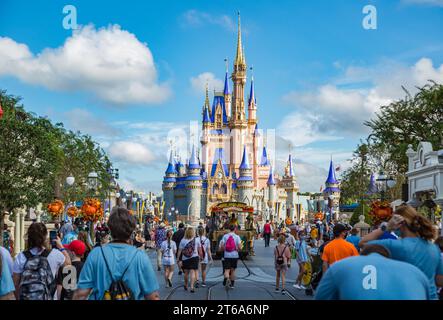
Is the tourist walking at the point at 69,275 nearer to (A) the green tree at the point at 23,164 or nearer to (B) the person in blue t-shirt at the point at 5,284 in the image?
(B) the person in blue t-shirt at the point at 5,284

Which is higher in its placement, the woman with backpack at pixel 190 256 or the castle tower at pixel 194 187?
the castle tower at pixel 194 187

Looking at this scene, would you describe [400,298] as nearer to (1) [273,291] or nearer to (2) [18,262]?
(2) [18,262]

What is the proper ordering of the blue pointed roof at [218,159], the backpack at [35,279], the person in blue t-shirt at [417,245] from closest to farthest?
the person in blue t-shirt at [417,245] → the backpack at [35,279] → the blue pointed roof at [218,159]

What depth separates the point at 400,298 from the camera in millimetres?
4297

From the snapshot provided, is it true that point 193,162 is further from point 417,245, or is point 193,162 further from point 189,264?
point 417,245

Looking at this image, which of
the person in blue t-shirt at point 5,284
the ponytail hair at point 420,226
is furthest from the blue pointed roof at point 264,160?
the person in blue t-shirt at point 5,284

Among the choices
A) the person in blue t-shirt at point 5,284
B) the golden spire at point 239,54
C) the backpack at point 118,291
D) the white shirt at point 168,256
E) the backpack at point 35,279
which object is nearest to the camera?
the backpack at point 118,291

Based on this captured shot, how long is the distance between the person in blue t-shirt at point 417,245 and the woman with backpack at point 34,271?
3.34 meters

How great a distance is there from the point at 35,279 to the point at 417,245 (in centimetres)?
371

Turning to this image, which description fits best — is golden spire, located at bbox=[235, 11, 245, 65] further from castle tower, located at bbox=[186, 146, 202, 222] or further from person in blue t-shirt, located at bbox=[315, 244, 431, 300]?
person in blue t-shirt, located at bbox=[315, 244, 431, 300]

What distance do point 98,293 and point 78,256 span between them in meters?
5.14

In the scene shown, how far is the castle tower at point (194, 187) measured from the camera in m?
132

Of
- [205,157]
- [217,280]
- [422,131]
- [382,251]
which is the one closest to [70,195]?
[422,131]

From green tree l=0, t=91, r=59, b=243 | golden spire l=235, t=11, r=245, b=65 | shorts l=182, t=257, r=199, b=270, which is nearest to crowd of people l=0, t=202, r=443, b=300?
shorts l=182, t=257, r=199, b=270
